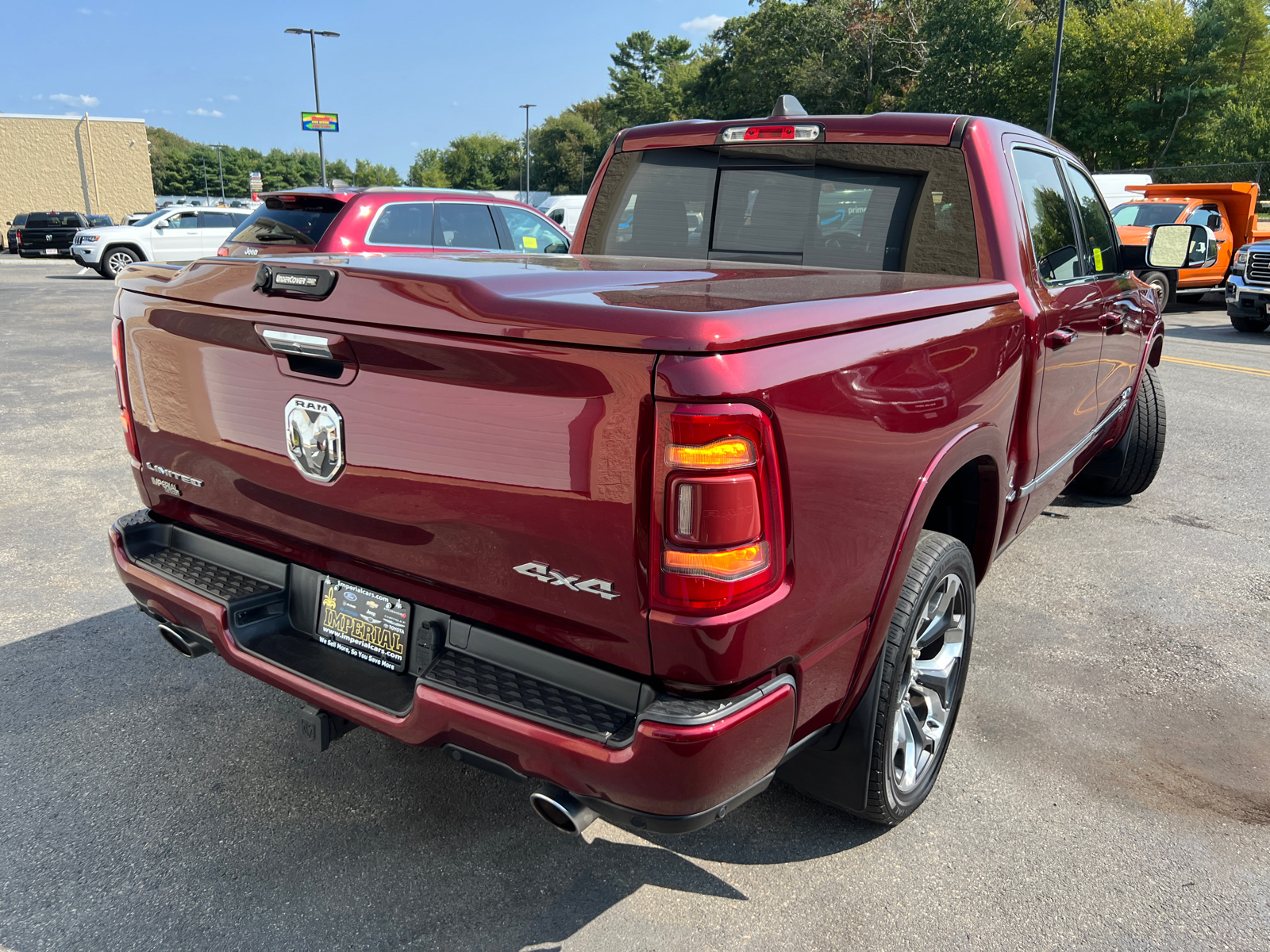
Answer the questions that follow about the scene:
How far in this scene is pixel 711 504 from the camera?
1.62 metres

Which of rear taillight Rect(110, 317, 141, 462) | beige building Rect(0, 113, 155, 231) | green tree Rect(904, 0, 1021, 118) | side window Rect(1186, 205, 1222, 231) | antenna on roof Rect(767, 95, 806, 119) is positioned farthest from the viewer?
beige building Rect(0, 113, 155, 231)

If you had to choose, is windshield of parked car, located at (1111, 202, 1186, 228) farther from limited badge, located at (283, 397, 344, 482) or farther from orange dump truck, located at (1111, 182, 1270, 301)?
limited badge, located at (283, 397, 344, 482)

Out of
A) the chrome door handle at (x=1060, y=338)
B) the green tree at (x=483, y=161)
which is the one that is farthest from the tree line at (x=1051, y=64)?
the green tree at (x=483, y=161)

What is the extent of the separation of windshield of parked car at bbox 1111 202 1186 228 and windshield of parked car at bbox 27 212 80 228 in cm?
3336

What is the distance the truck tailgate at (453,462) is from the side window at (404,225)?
6682 millimetres

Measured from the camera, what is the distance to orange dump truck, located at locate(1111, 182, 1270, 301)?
1678cm

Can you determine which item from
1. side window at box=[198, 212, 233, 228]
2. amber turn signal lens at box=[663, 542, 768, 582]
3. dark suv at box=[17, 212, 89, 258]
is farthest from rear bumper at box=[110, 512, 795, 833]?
dark suv at box=[17, 212, 89, 258]

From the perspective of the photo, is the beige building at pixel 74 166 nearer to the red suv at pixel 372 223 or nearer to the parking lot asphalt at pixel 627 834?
the red suv at pixel 372 223

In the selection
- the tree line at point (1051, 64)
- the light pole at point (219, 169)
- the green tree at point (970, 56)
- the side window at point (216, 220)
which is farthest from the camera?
the light pole at point (219, 169)

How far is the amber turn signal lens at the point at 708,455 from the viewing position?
1599 millimetres

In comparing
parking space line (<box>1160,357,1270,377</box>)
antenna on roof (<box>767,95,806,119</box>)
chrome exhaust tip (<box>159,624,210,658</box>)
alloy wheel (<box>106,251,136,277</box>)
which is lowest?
parking space line (<box>1160,357,1270,377</box>)

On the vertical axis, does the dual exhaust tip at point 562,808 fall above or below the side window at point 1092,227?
below

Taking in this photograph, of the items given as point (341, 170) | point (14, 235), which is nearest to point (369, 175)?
point (341, 170)

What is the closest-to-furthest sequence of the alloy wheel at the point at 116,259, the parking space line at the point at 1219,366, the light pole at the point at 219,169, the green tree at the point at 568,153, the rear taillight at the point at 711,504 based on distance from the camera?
the rear taillight at the point at 711,504
the parking space line at the point at 1219,366
the alloy wheel at the point at 116,259
the green tree at the point at 568,153
the light pole at the point at 219,169
